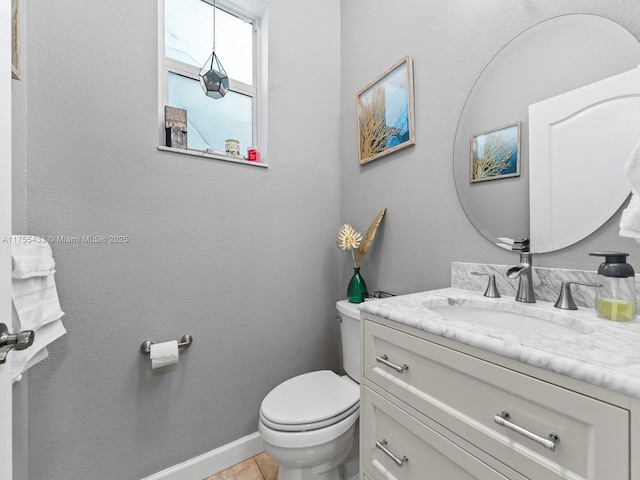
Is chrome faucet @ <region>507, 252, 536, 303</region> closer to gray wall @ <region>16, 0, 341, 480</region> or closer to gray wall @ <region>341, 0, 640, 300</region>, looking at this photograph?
gray wall @ <region>341, 0, 640, 300</region>

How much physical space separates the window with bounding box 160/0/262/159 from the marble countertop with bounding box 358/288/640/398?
1.28m

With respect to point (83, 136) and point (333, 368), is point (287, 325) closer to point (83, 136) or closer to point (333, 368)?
point (333, 368)


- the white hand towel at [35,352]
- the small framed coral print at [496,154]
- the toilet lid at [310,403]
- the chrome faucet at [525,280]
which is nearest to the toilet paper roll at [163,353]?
the white hand towel at [35,352]

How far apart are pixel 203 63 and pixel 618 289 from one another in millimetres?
1937

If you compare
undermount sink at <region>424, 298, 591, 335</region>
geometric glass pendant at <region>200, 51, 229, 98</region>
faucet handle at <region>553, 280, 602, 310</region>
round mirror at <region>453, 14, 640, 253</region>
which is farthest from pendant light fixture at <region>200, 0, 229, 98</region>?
faucet handle at <region>553, 280, 602, 310</region>

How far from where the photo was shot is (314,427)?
99 cm

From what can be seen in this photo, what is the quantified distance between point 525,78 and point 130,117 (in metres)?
1.51

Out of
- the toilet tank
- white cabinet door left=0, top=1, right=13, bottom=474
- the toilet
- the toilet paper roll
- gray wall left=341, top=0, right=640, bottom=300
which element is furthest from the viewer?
the toilet tank

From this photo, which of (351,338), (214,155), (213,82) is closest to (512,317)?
(351,338)

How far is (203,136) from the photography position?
1442 mm

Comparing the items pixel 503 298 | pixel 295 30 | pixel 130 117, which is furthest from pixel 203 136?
pixel 503 298

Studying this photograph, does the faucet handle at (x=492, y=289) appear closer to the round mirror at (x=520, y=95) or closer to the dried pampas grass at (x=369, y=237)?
the round mirror at (x=520, y=95)

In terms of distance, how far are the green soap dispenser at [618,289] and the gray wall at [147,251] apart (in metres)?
1.22

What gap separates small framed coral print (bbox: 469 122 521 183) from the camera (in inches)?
36.3
